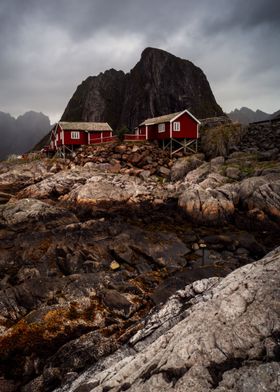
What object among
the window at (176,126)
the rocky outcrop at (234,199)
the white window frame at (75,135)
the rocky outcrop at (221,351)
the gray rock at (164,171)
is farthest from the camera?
the white window frame at (75,135)

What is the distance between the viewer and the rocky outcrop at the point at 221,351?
4945 mm

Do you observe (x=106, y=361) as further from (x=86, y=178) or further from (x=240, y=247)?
(x=86, y=178)

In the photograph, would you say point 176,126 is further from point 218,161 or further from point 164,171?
point 218,161

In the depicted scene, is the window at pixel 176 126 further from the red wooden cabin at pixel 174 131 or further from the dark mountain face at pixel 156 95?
the dark mountain face at pixel 156 95

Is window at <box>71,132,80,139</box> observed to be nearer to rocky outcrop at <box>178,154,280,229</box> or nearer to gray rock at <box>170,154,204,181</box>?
gray rock at <box>170,154,204,181</box>

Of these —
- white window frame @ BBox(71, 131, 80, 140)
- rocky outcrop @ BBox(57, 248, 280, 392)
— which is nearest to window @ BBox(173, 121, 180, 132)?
white window frame @ BBox(71, 131, 80, 140)

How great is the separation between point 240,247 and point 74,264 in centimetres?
1190

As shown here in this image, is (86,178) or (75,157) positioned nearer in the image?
(86,178)

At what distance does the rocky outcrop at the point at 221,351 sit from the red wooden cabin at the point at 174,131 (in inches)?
1555

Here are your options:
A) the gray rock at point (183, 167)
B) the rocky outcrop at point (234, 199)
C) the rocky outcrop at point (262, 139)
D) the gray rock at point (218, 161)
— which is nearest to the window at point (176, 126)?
the gray rock at point (183, 167)

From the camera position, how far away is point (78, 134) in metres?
51.2

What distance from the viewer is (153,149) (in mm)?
43656

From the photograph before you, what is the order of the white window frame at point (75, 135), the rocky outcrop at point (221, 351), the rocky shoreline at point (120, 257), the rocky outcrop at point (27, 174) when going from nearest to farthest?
1. the rocky outcrop at point (221, 351)
2. the rocky shoreline at point (120, 257)
3. the rocky outcrop at point (27, 174)
4. the white window frame at point (75, 135)

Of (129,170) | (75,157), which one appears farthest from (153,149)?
(75,157)
